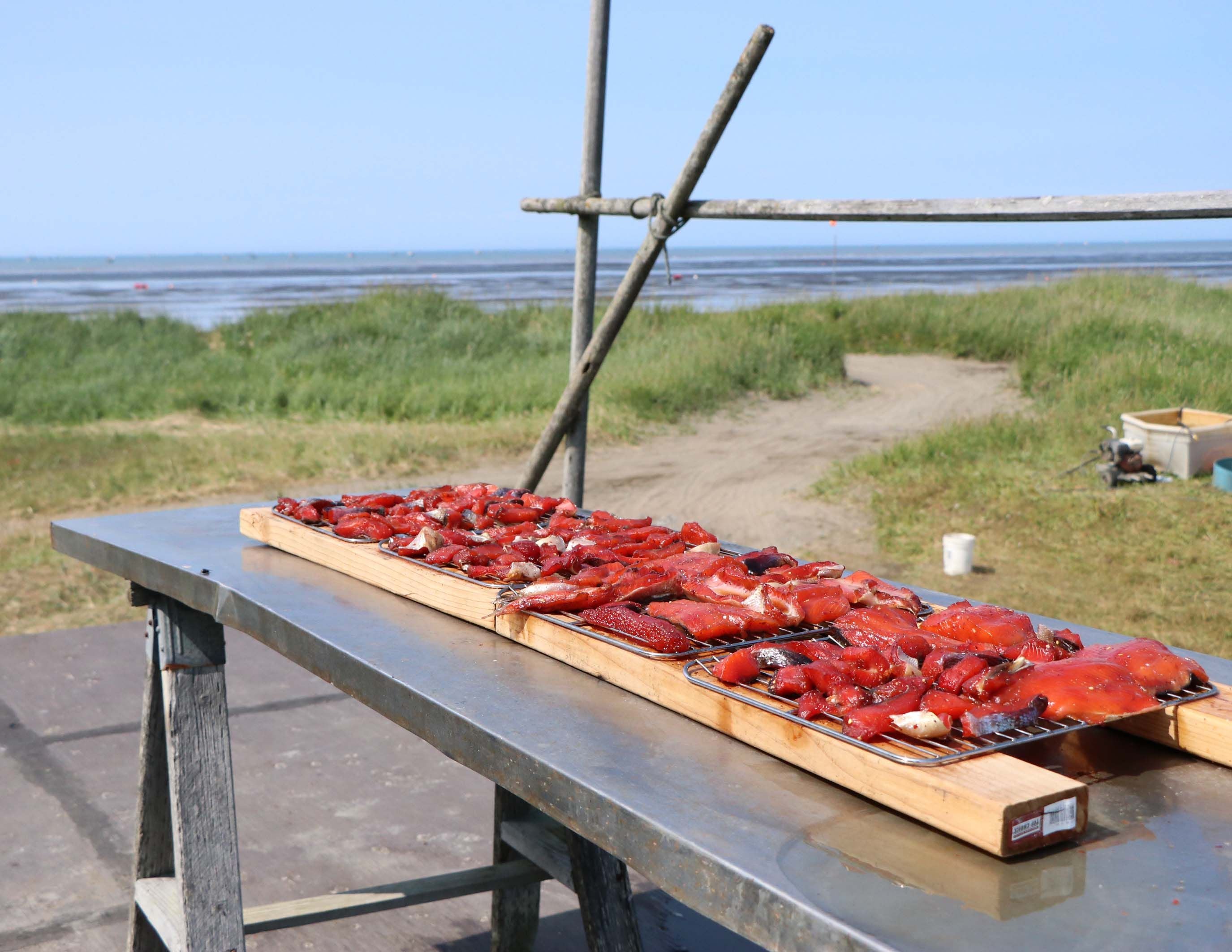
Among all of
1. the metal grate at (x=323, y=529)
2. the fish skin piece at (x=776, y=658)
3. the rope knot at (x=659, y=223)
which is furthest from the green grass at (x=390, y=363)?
the fish skin piece at (x=776, y=658)

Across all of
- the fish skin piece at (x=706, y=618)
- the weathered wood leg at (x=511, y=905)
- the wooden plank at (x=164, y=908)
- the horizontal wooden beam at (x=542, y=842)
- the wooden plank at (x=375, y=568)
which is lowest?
the weathered wood leg at (x=511, y=905)

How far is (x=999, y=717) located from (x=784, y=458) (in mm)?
Result: 11157

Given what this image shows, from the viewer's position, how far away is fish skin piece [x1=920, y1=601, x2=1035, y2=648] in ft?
5.79

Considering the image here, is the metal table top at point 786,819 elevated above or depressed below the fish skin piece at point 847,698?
below

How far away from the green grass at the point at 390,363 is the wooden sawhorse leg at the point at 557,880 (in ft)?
35.6

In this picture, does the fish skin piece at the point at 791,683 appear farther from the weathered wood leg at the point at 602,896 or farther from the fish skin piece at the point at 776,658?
the weathered wood leg at the point at 602,896

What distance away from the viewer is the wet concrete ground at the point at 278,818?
134 inches

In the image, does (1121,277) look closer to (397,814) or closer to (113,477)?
(113,477)

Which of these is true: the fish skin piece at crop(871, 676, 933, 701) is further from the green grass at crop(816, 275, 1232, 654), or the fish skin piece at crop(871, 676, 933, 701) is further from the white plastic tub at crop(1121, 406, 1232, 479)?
the white plastic tub at crop(1121, 406, 1232, 479)

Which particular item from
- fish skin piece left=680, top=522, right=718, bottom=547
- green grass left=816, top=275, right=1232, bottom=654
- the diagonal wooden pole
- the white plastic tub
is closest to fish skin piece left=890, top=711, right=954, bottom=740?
fish skin piece left=680, top=522, right=718, bottom=547

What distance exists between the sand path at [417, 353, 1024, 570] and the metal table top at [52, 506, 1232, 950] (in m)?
6.58

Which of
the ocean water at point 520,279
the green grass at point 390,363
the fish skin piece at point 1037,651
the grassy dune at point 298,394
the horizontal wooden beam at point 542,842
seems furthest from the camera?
the ocean water at point 520,279

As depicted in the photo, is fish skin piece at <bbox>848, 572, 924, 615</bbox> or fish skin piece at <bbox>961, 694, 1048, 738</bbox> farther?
fish skin piece at <bbox>848, 572, 924, 615</bbox>

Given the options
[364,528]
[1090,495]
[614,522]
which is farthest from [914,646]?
[1090,495]
